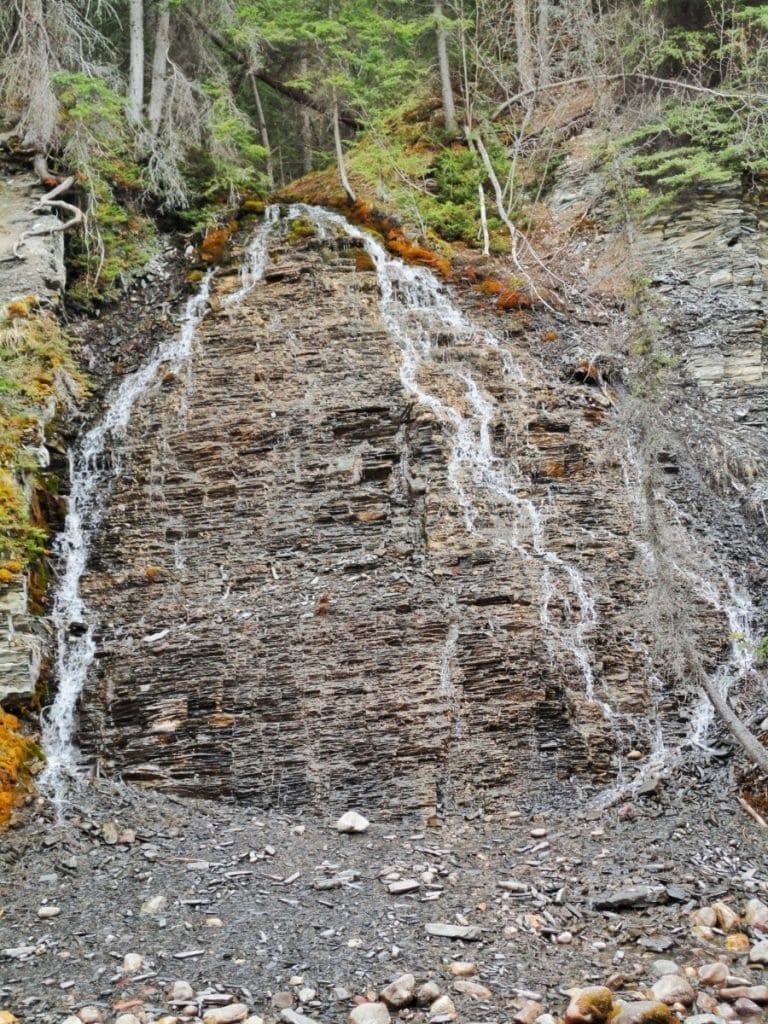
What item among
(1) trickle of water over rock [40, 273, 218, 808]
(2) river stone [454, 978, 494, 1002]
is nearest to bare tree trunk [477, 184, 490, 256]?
(1) trickle of water over rock [40, 273, 218, 808]

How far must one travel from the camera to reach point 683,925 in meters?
5.60

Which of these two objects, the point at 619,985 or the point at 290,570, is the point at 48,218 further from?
the point at 619,985

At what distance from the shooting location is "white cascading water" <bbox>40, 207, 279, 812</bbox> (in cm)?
827

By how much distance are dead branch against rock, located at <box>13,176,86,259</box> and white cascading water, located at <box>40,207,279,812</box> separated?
2394mm

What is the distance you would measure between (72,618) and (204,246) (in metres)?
9.27

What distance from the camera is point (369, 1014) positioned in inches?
191

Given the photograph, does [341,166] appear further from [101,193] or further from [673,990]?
[673,990]

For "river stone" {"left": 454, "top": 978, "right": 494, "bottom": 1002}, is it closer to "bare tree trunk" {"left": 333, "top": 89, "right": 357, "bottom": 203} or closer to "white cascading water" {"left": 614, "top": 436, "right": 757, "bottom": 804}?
"white cascading water" {"left": 614, "top": 436, "right": 757, "bottom": 804}

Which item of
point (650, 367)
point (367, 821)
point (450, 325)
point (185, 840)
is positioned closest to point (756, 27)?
point (450, 325)

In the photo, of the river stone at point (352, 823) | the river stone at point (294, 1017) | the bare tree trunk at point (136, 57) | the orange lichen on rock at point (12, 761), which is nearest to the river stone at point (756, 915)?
the river stone at point (294, 1017)

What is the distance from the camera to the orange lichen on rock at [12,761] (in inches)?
291

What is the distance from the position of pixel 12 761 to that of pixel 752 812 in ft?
21.8

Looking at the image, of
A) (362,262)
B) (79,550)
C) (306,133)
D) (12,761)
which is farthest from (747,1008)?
(306,133)

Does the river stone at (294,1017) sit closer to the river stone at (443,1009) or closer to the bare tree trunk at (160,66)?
the river stone at (443,1009)
